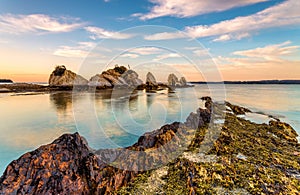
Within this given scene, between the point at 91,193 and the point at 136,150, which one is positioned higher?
the point at 136,150

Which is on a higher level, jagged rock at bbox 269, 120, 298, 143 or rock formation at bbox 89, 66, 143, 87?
rock formation at bbox 89, 66, 143, 87

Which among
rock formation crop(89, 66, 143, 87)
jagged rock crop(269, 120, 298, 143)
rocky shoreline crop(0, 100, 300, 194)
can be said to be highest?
rock formation crop(89, 66, 143, 87)

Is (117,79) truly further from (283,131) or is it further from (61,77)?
(283,131)

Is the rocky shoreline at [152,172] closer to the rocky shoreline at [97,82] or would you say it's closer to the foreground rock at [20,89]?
the rocky shoreline at [97,82]

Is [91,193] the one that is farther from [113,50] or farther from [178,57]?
[178,57]

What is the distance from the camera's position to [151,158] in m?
5.91

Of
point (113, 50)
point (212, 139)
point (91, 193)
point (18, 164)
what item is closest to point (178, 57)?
point (113, 50)

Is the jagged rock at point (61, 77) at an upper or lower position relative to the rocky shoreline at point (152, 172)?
upper

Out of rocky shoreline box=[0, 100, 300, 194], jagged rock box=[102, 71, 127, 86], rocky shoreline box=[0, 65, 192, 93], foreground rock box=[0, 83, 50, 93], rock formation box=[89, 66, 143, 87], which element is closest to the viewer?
rocky shoreline box=[0, 100, 300, 194]

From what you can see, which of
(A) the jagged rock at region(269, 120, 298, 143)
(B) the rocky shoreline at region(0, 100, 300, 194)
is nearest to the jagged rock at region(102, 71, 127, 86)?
(A) the jagged rock at region(269, 120, 298, 143)

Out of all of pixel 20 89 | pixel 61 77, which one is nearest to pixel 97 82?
pixel 20 89

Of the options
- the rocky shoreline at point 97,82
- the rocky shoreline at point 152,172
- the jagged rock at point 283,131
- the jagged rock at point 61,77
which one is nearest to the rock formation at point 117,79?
the rocky shoreline at point 97,82

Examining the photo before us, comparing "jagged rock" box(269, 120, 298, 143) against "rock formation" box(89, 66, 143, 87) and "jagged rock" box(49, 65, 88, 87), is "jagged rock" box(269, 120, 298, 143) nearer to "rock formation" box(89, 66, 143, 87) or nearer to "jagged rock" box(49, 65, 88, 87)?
"rock formation" box(89, 66, 143, 87)

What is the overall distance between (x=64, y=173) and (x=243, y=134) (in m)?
8.17
